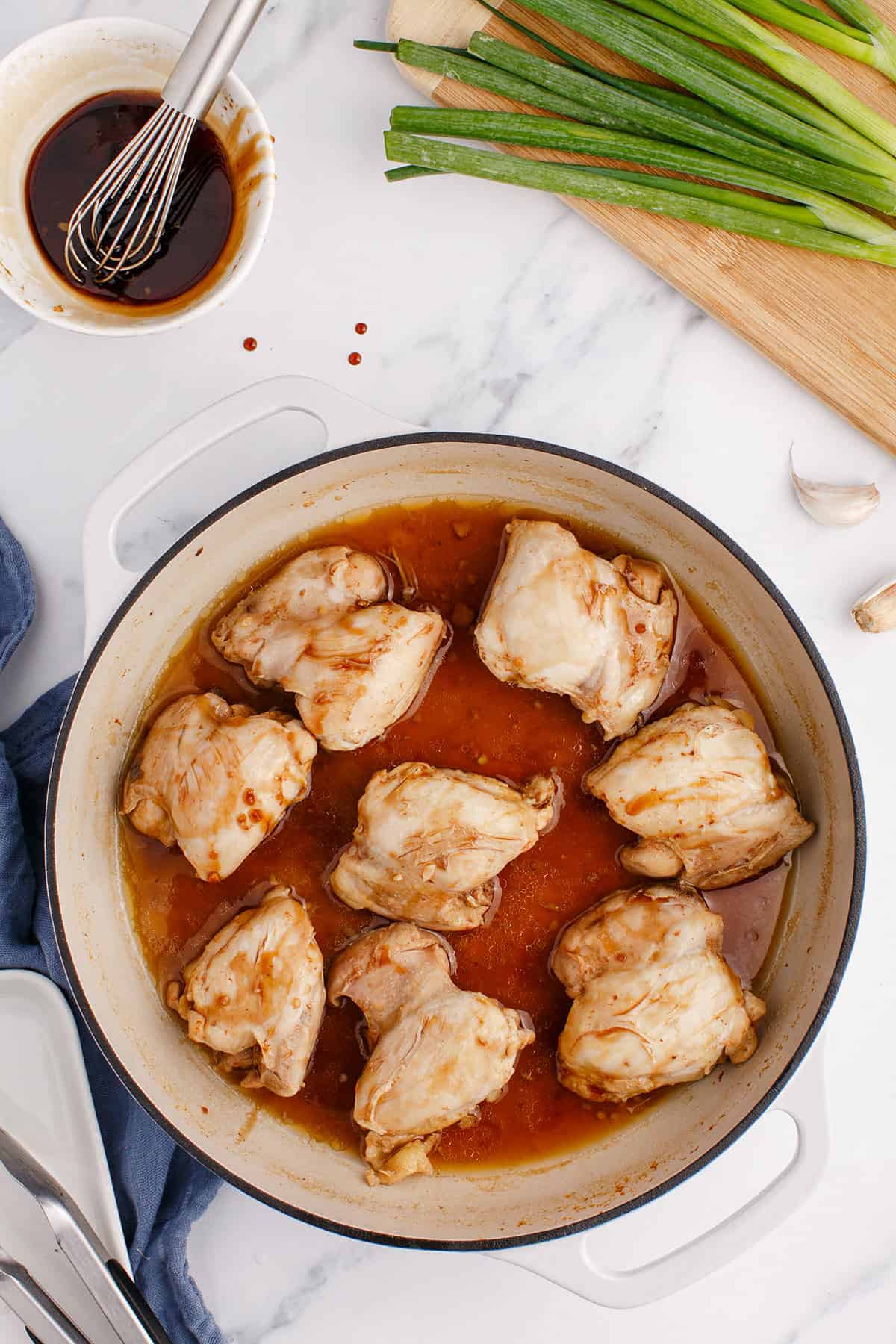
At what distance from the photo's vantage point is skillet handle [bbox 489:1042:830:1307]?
2143mm

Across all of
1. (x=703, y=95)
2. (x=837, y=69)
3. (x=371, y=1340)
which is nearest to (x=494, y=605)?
(x=703, y=95)

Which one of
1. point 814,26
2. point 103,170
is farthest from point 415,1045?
point 814,26

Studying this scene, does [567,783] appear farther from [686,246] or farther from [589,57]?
[589,57]

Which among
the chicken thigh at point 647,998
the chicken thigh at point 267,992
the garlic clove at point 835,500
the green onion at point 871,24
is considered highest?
the green onion at point 871,24

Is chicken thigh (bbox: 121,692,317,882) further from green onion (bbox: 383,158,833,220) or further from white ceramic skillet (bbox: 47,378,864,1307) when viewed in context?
green onion (bbox: 383,158,833,220)

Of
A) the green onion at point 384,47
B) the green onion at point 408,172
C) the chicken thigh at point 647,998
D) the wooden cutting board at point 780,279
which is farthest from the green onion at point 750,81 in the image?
the chicken thigh at point 647,998

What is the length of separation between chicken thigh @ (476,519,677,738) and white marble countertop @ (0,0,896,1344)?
34cm

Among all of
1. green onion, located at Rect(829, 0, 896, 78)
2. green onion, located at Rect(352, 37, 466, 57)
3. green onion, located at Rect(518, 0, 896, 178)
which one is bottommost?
green onion, located at Rect(352, 37, 466, 57)

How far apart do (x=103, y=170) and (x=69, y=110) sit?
5.6 inches

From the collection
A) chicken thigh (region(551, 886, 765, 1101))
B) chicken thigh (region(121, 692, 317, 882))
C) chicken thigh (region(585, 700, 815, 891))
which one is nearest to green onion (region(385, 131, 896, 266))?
chicken thigh (region(585, 700, 815, 891))

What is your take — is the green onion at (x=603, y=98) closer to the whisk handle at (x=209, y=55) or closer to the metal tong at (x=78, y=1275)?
the whisk handle at (x=209, y=55)

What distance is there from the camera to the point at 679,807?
7.16 ft

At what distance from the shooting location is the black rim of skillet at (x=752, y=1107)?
6.67ft

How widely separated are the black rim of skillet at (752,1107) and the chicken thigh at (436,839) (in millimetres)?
574
